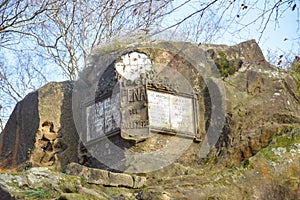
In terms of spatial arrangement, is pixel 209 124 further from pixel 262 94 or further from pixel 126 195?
pixel 126 195

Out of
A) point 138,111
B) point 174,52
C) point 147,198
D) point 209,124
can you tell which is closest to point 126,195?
point 147,198

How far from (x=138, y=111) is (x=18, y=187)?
296 centimetres

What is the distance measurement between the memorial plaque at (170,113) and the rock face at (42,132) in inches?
61.7

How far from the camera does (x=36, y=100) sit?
9438 millimetres

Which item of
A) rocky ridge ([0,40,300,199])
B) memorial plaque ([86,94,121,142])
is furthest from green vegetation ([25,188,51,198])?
memorial plaque ([86,94,121,142])

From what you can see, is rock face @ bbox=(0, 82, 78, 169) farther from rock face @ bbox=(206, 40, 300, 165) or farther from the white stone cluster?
rock face @ bbox=(206, 40, 300, 165)

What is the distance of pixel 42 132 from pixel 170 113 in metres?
2.11

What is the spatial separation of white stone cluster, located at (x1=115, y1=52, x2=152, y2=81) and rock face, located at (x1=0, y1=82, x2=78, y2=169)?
131 centimetres

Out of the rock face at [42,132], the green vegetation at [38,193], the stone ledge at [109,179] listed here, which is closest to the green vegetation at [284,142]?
the stone ledge at [109,179]

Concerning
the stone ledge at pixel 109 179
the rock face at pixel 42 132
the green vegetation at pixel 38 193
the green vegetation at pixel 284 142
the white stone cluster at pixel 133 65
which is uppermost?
the white stone cluster at pixel 133 65

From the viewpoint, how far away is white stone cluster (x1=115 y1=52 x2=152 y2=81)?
867 centimetres

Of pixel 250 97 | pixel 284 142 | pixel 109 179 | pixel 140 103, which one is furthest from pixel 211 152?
pixel 109 179

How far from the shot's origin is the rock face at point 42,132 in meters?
9.01

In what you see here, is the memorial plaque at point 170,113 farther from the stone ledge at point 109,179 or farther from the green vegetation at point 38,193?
the green vegetation at point 38,193
